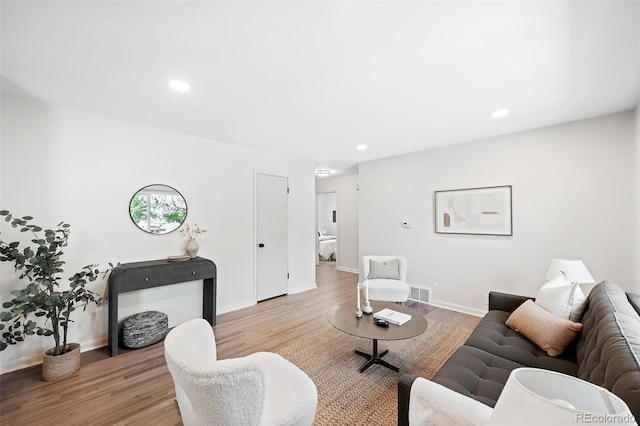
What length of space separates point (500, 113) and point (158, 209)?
411 cm

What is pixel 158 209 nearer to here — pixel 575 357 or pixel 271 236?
pixel 271 236

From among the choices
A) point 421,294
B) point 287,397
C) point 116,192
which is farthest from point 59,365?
point 421,294

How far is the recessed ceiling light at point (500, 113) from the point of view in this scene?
2.72 meters

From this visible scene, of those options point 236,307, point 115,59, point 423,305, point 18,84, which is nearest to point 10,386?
point 236,307

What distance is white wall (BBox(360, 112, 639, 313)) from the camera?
9.21 ft

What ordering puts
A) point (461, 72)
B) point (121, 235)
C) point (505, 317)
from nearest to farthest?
point (461, 72) → point (505, 317) → point (121, 235)

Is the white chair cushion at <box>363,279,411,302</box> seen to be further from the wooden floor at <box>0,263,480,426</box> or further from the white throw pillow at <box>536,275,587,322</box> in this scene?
the white throw pillow at <box>536,275,587,322</box>

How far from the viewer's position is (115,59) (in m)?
1.84

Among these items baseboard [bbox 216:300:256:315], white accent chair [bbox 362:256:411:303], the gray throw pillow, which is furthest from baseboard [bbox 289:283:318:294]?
white accent chair [bbox 362:256:411:303]

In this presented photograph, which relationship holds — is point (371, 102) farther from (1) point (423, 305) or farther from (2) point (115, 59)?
(1) point (423, 305)

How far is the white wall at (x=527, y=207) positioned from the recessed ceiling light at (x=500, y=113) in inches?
32.4

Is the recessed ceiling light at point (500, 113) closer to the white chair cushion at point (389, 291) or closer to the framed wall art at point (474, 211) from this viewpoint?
the framed wall art at point (474, 211)

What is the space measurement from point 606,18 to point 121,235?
439 centimetres

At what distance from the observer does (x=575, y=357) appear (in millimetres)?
1726
